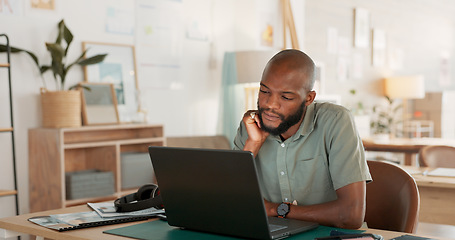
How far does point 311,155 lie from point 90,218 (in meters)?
0.81

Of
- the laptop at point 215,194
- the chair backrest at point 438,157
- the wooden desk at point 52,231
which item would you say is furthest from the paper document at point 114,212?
the chair backrest at point 438,157

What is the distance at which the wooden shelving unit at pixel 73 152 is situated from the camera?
4.01m

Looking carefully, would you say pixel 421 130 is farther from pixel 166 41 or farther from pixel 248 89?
pixel 166 41

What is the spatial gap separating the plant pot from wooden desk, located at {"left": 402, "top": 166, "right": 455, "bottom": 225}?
236cm

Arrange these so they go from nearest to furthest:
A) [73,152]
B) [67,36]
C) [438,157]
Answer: [438,157], [67,36], [73,152]

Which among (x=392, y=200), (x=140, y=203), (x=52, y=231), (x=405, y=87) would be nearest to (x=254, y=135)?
(x=140, y=203)

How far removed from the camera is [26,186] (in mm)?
4223

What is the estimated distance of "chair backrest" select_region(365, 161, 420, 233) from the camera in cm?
212

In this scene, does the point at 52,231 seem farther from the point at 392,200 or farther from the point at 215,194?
the point at 392,200

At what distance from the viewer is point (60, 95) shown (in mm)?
4098

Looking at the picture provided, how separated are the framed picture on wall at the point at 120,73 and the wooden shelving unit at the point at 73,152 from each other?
21 cm

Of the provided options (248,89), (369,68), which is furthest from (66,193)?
(369,68)

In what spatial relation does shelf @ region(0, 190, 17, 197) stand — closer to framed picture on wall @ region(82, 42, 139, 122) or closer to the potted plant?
the potted plant

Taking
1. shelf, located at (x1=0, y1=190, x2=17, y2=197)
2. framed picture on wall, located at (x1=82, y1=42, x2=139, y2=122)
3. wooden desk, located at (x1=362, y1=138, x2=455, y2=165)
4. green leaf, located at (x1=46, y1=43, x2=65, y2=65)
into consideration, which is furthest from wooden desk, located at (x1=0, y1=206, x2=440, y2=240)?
wooden desk, located at (x1=362, y1=138, x2=455, y2=165)
